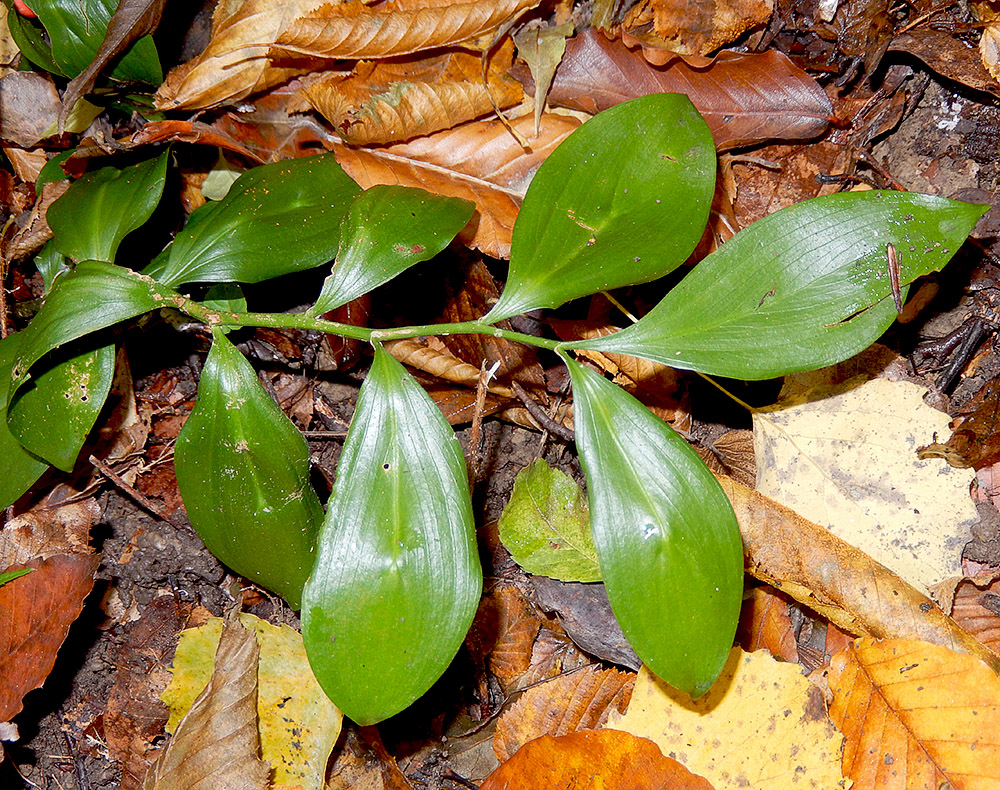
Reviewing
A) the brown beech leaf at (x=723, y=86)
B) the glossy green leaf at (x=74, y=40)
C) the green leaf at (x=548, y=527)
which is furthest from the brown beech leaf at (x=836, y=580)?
the glossy green leaf at (x=74, y=40)

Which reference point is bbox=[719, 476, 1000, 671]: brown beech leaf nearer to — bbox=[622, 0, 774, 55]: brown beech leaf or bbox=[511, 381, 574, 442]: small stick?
bbox=[511, 381, 574, 442]: small stick

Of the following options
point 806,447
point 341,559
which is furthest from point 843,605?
point 341,559

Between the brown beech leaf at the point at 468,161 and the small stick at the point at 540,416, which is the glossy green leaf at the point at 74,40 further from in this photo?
the small stick at the point at 540,416

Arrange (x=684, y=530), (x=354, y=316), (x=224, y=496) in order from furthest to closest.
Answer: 1. (x=354, y=316)
2. (x=224, y=496)
3. (x=684, y=530)

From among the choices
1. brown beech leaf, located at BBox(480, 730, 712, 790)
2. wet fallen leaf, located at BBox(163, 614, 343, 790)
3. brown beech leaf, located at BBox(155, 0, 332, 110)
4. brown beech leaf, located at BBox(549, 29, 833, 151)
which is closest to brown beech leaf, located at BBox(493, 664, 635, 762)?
brown beech leaf, located at BBox(480, 730, 712, 790)

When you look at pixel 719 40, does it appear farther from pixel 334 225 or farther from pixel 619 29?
pixel 334 225
